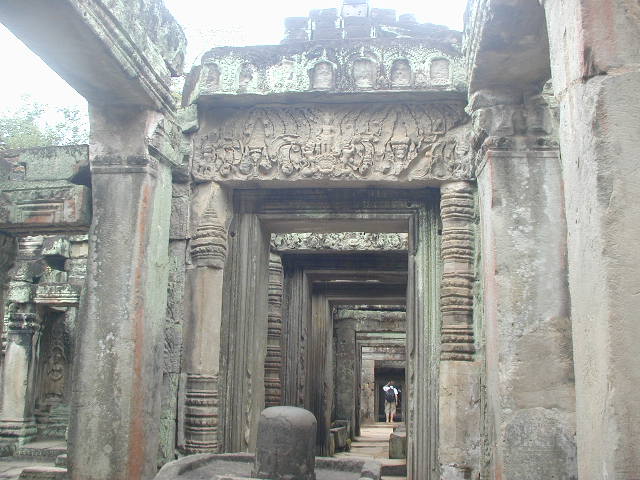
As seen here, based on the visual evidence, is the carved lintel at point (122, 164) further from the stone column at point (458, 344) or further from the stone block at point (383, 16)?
the stone block at point (383, 16)

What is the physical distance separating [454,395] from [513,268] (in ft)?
3.82

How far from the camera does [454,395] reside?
507 cm

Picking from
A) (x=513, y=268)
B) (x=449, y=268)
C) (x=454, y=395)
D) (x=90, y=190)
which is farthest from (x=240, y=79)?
(x=454, y=395)

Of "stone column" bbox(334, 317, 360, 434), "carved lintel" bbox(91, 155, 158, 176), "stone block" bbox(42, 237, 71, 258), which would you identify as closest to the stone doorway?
"carved lintel" bbox(91, 155, 158, 176)

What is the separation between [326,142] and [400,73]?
792 mm

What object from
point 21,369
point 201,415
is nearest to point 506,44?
point 201,415

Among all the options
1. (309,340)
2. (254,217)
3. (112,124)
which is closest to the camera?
(112,124)

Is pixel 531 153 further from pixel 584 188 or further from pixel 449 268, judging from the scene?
pixel 584 188

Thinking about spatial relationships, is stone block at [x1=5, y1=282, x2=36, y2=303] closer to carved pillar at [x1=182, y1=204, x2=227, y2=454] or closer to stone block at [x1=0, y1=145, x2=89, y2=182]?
stone block at [x1=0, y1=145, x2=89, y2=182]

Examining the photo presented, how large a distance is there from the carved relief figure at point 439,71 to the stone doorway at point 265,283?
0.99m

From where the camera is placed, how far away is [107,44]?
4.12 m

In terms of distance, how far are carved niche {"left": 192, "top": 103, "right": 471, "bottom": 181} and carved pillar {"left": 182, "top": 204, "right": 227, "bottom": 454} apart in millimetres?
490

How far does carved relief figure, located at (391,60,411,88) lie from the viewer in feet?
17.4

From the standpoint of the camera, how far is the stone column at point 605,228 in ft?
6.79
